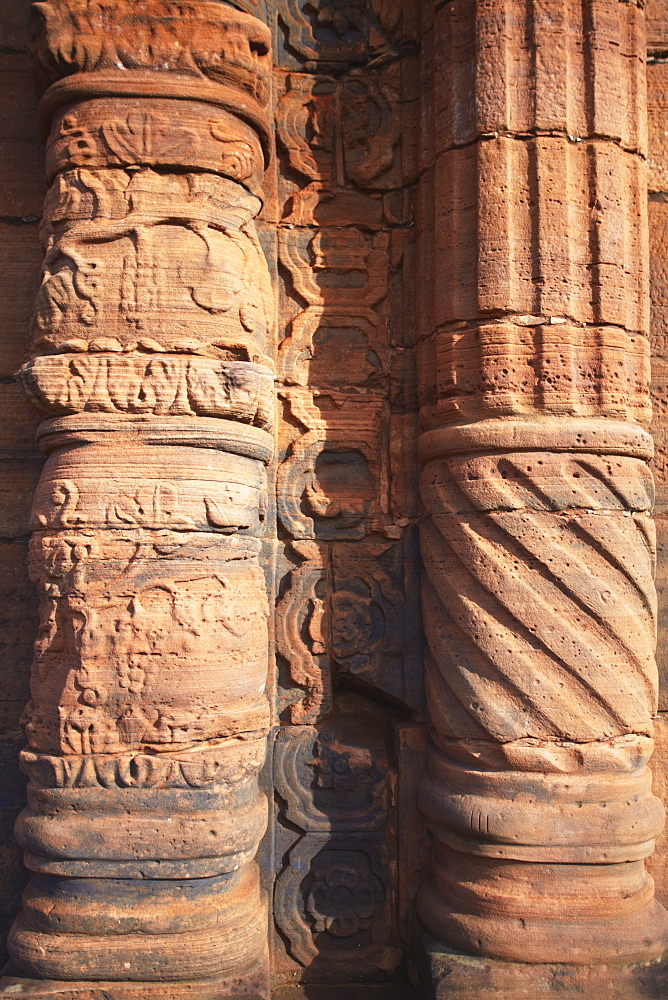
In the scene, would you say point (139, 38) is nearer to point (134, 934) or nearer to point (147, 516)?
point (147, 516)

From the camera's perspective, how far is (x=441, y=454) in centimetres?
304

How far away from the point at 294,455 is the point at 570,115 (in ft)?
5.76

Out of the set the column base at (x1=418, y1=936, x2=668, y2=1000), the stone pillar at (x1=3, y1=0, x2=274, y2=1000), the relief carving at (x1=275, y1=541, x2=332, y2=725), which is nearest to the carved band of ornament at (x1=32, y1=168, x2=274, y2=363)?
the stone pillar at (x1=3, y1=0, x2=274, y2=1000)

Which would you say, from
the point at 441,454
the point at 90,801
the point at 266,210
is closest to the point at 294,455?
the point at 441,454

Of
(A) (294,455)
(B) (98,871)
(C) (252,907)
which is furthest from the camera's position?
(A) (294,455)

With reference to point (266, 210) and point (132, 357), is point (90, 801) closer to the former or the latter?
point (132, 357)

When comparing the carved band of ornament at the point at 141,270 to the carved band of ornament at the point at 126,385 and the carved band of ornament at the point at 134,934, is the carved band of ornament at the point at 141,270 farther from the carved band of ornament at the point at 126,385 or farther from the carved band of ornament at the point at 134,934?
the carved band of ornament at the point at 134,934

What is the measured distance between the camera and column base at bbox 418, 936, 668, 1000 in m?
2.62

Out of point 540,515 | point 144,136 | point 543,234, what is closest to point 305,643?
point 540,515

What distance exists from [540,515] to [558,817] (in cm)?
109

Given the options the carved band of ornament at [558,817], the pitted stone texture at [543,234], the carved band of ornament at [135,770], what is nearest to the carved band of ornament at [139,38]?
the pitted stone texture at [543,234]

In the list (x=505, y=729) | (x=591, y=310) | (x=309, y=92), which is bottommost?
(x=505, y=729)

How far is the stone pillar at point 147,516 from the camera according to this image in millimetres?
2652

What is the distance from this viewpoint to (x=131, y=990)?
2.57 m
